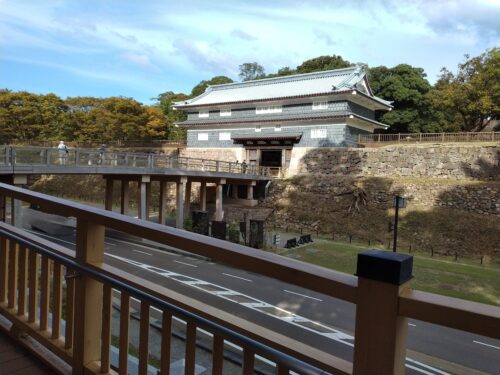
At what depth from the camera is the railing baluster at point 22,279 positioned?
9.82 feet

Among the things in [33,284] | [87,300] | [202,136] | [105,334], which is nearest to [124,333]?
[105,334]

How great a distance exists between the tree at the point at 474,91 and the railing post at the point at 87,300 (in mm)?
34537

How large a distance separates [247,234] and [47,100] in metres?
39.2

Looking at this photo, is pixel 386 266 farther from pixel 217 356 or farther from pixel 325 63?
pixel 325 63

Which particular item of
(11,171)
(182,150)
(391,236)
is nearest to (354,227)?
(391,236)

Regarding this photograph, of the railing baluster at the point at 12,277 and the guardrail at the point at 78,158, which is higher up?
the guardrail at the point at 78,158

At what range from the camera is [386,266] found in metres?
1.25

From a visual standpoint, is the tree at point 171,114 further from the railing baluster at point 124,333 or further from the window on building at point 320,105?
the railing baluster at point 124,333

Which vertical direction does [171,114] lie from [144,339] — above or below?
above

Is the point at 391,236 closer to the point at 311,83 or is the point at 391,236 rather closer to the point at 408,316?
the point at 311,83

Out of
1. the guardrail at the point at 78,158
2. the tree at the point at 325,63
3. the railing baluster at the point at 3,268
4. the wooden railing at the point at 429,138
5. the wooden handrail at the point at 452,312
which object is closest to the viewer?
the wooden handrail at the point at 452,312

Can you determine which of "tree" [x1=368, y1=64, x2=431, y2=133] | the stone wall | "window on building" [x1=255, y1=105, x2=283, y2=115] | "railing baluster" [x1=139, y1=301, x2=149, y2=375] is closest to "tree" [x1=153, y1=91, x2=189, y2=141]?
"window on building" [x1=255, y1=105, x2=283, y2=115]

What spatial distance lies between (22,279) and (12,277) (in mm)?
146

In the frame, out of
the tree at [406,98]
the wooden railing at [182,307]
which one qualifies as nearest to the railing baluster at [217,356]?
the wooden railing at [182,307]
